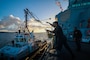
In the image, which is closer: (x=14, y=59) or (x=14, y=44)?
(x=14, y=59)

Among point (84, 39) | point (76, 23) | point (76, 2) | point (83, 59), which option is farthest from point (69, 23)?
point (83, 59)

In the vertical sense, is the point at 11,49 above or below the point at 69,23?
below

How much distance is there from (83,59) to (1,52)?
14.1 metres

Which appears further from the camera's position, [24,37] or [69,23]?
[69,23]

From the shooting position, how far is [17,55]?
18.6m

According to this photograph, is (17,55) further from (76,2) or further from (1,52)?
(76,2)

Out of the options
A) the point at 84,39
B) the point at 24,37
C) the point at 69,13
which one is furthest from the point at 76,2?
the point at 24,37

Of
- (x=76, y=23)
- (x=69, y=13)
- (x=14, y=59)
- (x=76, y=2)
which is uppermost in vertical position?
(x=76, y=2)

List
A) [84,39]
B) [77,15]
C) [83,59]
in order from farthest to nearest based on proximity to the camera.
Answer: [77,15] → [84,39] → [83,59]

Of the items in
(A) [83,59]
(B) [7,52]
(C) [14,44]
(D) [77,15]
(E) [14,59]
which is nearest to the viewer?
(A) [83,59]

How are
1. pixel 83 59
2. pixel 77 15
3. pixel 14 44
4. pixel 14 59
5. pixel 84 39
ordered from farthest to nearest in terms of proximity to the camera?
pixel 77 15 < pixel 84 39 < pixel 14 44 < pixel 14 59 < pixel 83 59

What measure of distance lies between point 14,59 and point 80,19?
57.5ft

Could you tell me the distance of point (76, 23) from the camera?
31.1m

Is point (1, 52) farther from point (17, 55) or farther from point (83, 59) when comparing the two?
point (83, 59)
